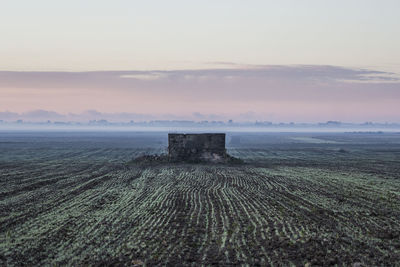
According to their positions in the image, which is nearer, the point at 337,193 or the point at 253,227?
the point at 253,227

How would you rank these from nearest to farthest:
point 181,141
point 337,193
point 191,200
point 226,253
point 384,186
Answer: point 226,253 → point 191,200 → point 337,193 → point 384,186 → point 181,141

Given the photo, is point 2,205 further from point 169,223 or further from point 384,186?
point 384,186

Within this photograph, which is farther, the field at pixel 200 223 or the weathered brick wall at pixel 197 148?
the weathered brick wall at pixel 197 148

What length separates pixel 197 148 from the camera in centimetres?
3472

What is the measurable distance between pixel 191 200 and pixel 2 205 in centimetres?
752

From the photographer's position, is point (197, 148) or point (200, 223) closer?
point (200, 223)

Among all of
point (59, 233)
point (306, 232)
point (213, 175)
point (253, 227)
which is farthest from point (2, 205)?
point (213, 175)

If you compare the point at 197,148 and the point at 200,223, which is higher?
the point at 197,148

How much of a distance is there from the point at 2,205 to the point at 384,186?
61.1 ft

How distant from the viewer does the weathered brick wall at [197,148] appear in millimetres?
34500

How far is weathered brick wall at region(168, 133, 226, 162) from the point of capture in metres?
34.5

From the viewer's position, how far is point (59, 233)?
1084 centimetres

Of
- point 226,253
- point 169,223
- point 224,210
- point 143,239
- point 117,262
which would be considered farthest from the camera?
point 224,210

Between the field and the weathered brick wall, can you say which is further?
the weathered brick wall
